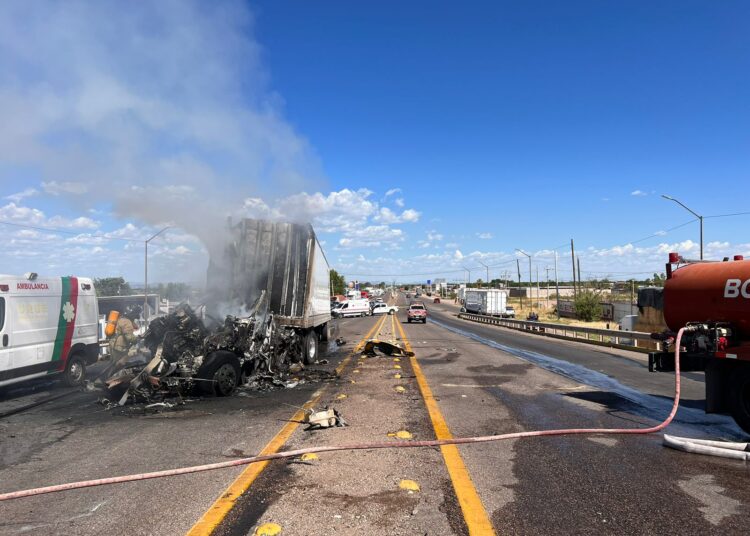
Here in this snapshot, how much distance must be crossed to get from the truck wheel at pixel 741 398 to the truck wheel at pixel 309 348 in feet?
28.6

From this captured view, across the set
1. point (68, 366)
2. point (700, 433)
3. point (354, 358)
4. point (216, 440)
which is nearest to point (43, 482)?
point (216, 440)

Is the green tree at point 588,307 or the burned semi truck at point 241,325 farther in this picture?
the green tree at point 588,307

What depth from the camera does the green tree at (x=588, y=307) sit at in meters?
48.2

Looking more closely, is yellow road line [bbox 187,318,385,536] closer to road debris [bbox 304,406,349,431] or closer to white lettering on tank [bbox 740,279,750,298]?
road debris [bbox 304,406,349,431]

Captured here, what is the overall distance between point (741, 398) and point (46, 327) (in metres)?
11.2

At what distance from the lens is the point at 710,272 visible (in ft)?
23.4

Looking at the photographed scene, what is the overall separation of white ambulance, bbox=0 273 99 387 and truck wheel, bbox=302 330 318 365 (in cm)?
460

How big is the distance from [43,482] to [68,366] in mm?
6476

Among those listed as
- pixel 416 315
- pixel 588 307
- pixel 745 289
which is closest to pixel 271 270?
pixel 745 289

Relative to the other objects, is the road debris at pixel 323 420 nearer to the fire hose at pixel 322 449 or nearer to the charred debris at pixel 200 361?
the fire hose at pixel 322 449

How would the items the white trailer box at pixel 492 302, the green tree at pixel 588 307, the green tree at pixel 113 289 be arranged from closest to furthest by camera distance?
the green tree at pixel 113 289
the green tree at pixel 588 307
the white trailer box at pixel 492 302

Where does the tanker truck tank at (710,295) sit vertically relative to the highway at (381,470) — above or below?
above

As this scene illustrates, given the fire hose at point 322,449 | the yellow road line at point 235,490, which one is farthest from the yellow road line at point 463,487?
the yellow road line at point 235,490

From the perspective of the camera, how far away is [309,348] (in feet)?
42.4
